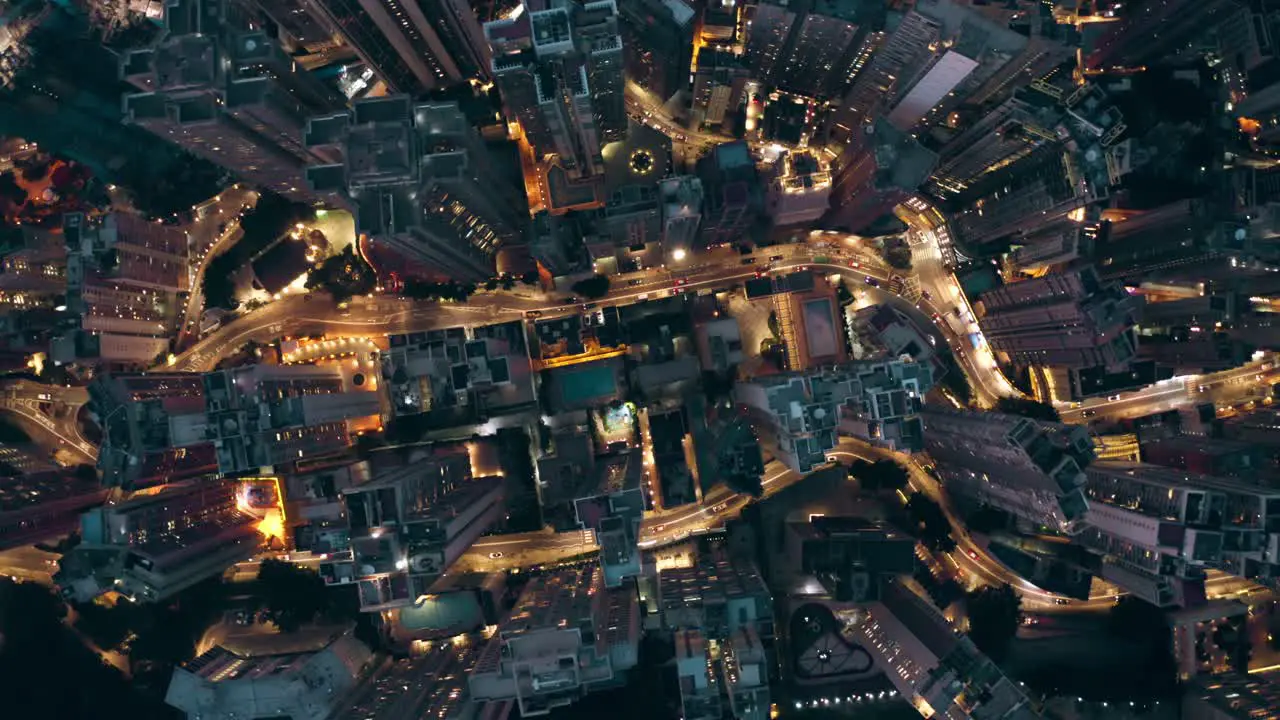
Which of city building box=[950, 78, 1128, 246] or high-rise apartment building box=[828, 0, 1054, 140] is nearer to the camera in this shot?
high-rise apartment building box=[828, 0, 1054, 140]

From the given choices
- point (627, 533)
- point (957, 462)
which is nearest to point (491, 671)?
point (627, 533)

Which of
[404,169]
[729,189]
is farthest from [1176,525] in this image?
[404,169]

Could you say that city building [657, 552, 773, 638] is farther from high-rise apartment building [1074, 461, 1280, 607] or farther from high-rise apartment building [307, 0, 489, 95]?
high-rise apartment building [307, 0, 489, 95]

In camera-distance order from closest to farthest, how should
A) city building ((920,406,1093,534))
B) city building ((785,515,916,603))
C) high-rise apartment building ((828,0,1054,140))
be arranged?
city building ((920,406,1093,534))
high-rise apartment building ((828,0,1054,140))
city building ((785,515,916,603))

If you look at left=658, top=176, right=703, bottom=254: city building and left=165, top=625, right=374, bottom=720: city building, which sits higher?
left=658, top=176, right=703, bottom=254: city building

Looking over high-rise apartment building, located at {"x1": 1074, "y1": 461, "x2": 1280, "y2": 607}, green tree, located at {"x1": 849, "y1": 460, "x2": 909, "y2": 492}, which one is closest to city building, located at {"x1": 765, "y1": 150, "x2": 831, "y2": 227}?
green tree, located at {"x1": 849, "y1": 460, "x2": 909, "y2": 492}

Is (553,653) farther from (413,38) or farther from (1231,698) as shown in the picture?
(1231,698)
